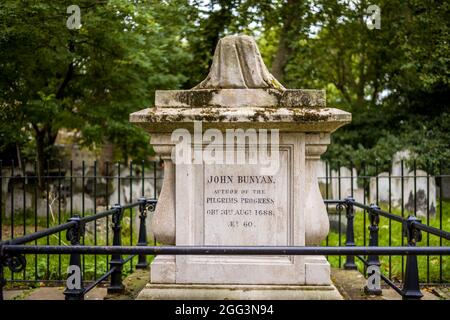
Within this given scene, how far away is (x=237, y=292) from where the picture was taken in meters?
4.43

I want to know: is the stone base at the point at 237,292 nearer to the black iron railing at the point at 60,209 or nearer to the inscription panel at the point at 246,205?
the inscription panel at the point at 246,205

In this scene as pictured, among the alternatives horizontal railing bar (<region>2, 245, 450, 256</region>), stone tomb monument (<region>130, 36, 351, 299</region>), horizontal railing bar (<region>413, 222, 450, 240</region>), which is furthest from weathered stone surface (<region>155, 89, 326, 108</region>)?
horizontal railing bar (<region>2, 245, 450, 256</region>)

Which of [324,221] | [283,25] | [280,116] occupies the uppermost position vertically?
[283,25]

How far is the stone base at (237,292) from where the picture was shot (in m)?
4.37

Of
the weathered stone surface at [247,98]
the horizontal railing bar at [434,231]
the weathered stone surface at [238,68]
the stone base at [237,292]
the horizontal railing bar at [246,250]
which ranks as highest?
the weathered stone surface at [238,68]

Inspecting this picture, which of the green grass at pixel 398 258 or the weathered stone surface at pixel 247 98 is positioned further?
the green grass at pixel 398 258

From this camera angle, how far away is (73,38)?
10062 millimetres

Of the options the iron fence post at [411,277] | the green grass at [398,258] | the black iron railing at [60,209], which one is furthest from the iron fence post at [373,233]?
the black iron railing at [60,209]

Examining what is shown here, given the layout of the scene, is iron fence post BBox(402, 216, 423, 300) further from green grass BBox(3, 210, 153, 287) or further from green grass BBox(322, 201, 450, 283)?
green grass BBox(3, 210, 153, 287)

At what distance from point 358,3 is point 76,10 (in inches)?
396

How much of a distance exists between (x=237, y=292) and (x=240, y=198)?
35.1 inches

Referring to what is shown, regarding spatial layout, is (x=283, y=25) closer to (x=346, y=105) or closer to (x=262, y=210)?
(x=346, y=105)

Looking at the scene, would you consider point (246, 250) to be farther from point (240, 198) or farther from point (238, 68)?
point (238, 68)
